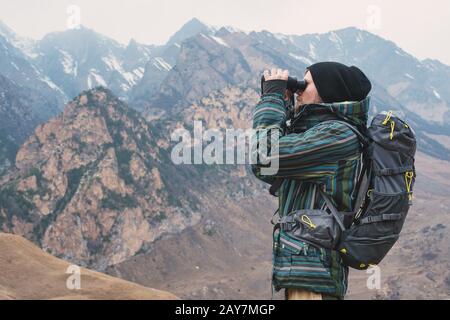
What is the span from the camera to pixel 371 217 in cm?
276

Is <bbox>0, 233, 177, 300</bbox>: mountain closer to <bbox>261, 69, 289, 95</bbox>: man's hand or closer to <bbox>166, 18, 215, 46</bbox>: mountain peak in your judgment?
<bbox>261, 69, 289, 95</bbox>: man's hand

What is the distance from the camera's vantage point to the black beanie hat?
295 cm

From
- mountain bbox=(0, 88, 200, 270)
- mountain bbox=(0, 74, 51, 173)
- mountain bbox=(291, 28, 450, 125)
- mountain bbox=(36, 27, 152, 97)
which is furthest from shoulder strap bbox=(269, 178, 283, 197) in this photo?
mountain bbox=(291, 28, 450, 125)

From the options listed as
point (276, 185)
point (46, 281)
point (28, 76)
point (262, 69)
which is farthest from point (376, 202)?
point (28, 76)

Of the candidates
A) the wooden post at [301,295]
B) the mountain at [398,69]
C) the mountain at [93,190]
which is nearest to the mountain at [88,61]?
the mountain at [93,190]

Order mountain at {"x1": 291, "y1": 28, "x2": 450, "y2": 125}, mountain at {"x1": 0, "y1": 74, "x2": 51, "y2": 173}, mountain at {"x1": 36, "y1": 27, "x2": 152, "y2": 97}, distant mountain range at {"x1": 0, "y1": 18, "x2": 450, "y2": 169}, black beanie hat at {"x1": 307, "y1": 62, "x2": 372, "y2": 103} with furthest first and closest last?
1. mountain at {"x1": 291, "y1": 28, "x2": 450, "y2": 125}
2. mountain at {"x1": 36, "y1": 27, "x2": 152, "y2": 97}
3. distant mountain range at {"x1": 0, "y1": 18, "x2": 450, "y2": 169}
4. mountain at {"x1": 0, "y1": 74, "x2": 51, "y2": 173}
5. black beanie hat at {"x1": 307, "y1": 62, "x2": 372, "y2": 103}

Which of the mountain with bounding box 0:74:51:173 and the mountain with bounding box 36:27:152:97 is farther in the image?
the mountain with bounding box 36:27:152:97

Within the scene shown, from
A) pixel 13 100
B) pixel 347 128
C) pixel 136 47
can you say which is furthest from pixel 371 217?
pixel 136 47

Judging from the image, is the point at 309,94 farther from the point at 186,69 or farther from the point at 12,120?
the point at 186,69

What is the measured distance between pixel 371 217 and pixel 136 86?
4889 inches

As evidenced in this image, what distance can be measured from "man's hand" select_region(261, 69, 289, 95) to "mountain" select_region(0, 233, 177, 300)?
953 cm

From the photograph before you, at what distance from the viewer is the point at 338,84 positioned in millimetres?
2959

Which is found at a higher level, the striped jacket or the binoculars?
the binoculars

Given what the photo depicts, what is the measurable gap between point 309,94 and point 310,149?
0.45m
